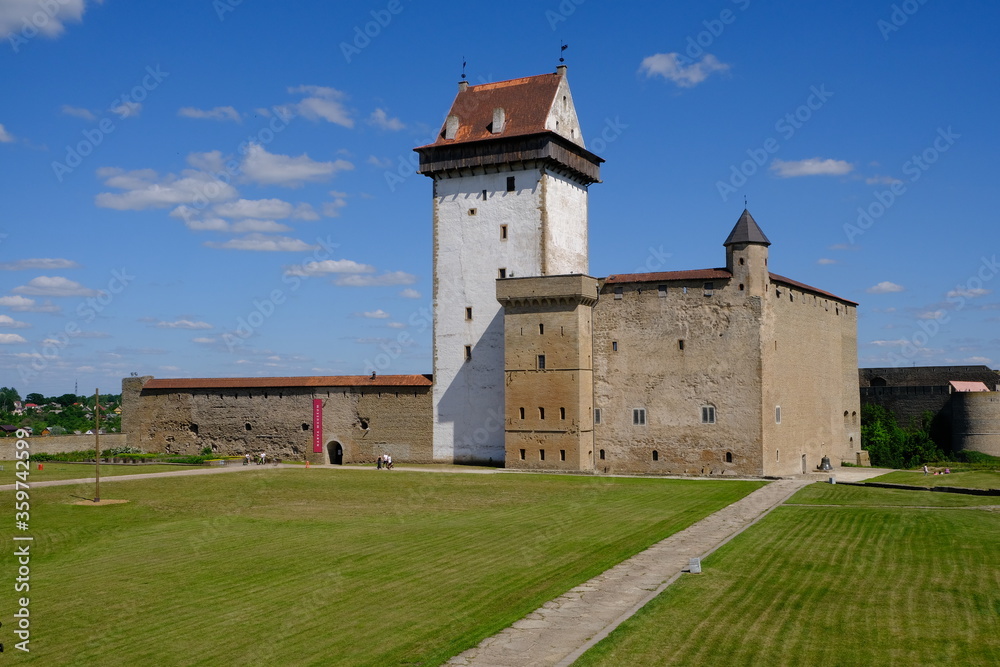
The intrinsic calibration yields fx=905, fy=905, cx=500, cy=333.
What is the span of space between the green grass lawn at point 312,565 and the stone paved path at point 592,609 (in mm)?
383

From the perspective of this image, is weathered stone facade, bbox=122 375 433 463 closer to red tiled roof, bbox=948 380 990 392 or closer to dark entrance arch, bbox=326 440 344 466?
dark entrance arch, bbox=326 440 344 466

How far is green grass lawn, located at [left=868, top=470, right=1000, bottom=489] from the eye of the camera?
33875 mm

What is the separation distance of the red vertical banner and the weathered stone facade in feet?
0.52

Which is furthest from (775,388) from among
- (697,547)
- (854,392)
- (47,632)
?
(47,632)

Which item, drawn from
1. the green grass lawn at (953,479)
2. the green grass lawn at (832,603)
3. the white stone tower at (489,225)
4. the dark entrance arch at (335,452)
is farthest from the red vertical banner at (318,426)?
the green grass lawn at (832,603)

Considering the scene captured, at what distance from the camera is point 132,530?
2186 cm

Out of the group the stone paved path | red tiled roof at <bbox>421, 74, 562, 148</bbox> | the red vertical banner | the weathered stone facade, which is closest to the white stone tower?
red tiled roof at <bbox>421, 74, 562, 148</bbox>

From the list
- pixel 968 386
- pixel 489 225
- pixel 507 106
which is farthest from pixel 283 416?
pixel 968 386

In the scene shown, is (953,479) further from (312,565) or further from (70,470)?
(70,470)

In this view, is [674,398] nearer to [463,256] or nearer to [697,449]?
[697,449]

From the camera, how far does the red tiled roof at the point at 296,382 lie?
4431cm

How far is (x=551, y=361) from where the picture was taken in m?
39.6

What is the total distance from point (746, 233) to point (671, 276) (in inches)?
142

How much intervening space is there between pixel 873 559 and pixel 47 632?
14785 millimetres
